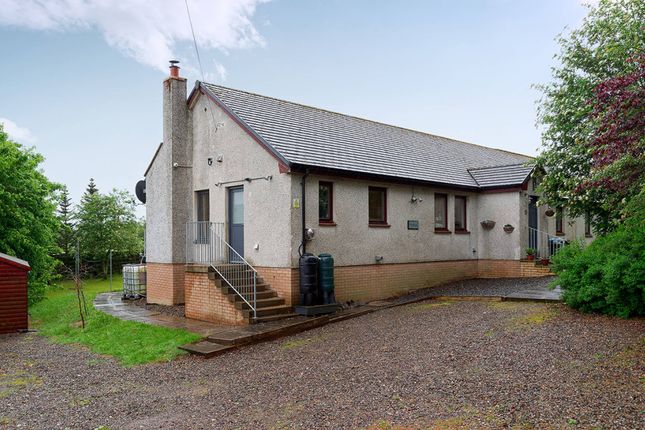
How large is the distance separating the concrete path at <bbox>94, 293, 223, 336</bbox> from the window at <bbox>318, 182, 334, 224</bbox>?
4.14m

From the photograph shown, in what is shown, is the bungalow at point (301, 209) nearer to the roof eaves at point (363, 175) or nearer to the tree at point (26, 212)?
the roof eaves at point (363, 175)

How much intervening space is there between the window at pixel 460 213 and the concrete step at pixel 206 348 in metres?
11.2

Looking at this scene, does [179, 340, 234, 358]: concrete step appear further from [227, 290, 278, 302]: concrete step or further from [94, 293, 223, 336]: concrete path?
[227, 290, 278, 302]: concrete step

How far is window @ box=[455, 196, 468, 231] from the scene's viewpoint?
734 inches

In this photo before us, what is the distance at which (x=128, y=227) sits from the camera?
37812 mm

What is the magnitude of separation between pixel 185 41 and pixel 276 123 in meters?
3.53

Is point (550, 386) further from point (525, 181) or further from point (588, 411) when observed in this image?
point (525, 181)

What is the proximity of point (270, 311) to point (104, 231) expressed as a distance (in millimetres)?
27626

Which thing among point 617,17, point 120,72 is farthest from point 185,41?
point 617,17

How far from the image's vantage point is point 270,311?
12469mm

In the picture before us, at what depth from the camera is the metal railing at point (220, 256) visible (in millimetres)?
13180

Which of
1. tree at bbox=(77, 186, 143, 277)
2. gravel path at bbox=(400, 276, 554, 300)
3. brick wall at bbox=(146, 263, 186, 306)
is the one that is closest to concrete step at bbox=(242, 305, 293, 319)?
gravel path at bbox=(400, 276, 554, 300)

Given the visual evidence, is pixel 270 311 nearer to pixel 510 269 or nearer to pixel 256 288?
pixel 256 288

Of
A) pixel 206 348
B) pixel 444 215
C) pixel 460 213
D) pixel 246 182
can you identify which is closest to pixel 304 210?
pixel 246 182
